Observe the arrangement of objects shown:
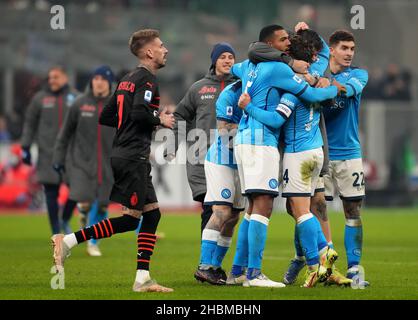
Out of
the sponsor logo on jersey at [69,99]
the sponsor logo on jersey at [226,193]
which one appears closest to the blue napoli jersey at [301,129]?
the sponsor logo on jersey at [226,193]

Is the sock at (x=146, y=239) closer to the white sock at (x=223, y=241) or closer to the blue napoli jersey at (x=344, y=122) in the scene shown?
the white sock at (x=223, y=241)

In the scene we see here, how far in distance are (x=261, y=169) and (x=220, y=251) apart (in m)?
1.40

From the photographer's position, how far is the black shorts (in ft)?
35.0

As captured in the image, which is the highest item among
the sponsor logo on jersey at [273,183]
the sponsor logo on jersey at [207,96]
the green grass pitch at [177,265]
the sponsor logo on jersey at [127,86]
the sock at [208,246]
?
the sponsor logo on jersey at [127,86]

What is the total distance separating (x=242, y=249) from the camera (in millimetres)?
11523

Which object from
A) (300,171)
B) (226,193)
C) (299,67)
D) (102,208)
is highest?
(299,67)

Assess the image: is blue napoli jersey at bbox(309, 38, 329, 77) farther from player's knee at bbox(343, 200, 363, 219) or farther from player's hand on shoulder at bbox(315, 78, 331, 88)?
player's knee at bbox(343, 200, 363, 219)

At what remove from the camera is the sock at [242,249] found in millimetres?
11438

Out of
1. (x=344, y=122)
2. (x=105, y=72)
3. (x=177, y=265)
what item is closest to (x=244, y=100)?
(x=344, y=122)

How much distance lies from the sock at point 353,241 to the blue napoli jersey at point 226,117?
136cm

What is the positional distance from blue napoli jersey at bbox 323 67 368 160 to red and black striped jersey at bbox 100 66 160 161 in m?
2.11

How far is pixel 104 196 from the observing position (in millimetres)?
16359

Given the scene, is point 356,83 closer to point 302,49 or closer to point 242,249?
point 302,49

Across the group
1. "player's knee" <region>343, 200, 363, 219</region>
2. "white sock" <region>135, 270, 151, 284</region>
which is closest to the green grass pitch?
"white sock" <region>135, 270, 151, 284</region>
